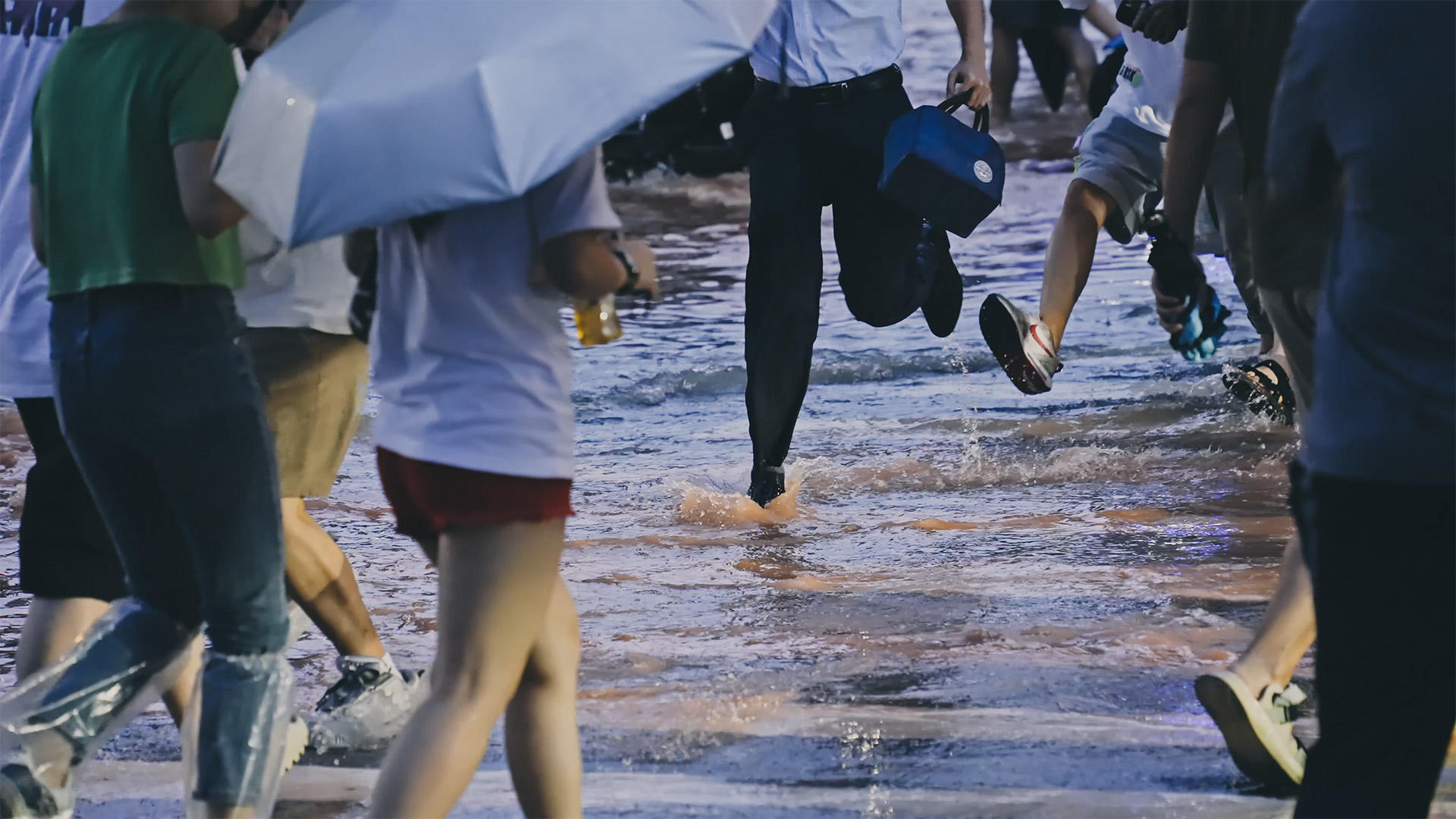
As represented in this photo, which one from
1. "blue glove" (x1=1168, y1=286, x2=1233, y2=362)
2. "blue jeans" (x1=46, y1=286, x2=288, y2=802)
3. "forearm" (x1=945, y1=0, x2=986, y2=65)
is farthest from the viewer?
"forearm" (x1=945, y1=0, x2=986, y2=65)

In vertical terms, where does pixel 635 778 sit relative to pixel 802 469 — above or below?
above

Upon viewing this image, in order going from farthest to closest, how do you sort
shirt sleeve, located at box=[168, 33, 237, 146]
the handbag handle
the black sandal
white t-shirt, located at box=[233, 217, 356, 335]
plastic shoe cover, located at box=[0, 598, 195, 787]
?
the black sandal
the handbag handle
white t-shirt, located at box=[233, 217, 356, 335]
plastic shoe cover, located at box=[0, 598, 195, 787]
shirt sleeve, located at box=[168, 33, 237, 146]

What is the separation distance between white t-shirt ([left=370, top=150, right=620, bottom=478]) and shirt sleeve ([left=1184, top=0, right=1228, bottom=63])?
1.25 meters

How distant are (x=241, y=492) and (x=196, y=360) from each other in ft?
0.70

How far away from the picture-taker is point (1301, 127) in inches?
104

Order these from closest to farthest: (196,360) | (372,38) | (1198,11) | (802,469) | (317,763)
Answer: (372,38) → (196,360) → (1198,11) → (317,763) → (802,469)

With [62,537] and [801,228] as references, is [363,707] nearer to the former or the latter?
[62,537]

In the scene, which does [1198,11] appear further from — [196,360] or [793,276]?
[793,276]

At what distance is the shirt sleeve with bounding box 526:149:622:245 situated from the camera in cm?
285

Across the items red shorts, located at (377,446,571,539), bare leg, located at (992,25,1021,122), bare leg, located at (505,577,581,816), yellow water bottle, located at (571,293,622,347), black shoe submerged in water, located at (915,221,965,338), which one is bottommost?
bare leg, located at (992,25,1021,122)

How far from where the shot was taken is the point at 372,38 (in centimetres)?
287

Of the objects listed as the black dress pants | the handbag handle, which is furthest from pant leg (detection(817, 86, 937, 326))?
the handbag handle

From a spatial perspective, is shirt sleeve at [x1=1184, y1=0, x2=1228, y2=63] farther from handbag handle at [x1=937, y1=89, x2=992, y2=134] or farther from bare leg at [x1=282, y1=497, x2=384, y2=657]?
handbag handle at [x1=937, y1=89, x2=992, y2=134]

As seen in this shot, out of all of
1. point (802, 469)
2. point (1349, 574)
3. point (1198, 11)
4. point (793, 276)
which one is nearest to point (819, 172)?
point (793, 276)
